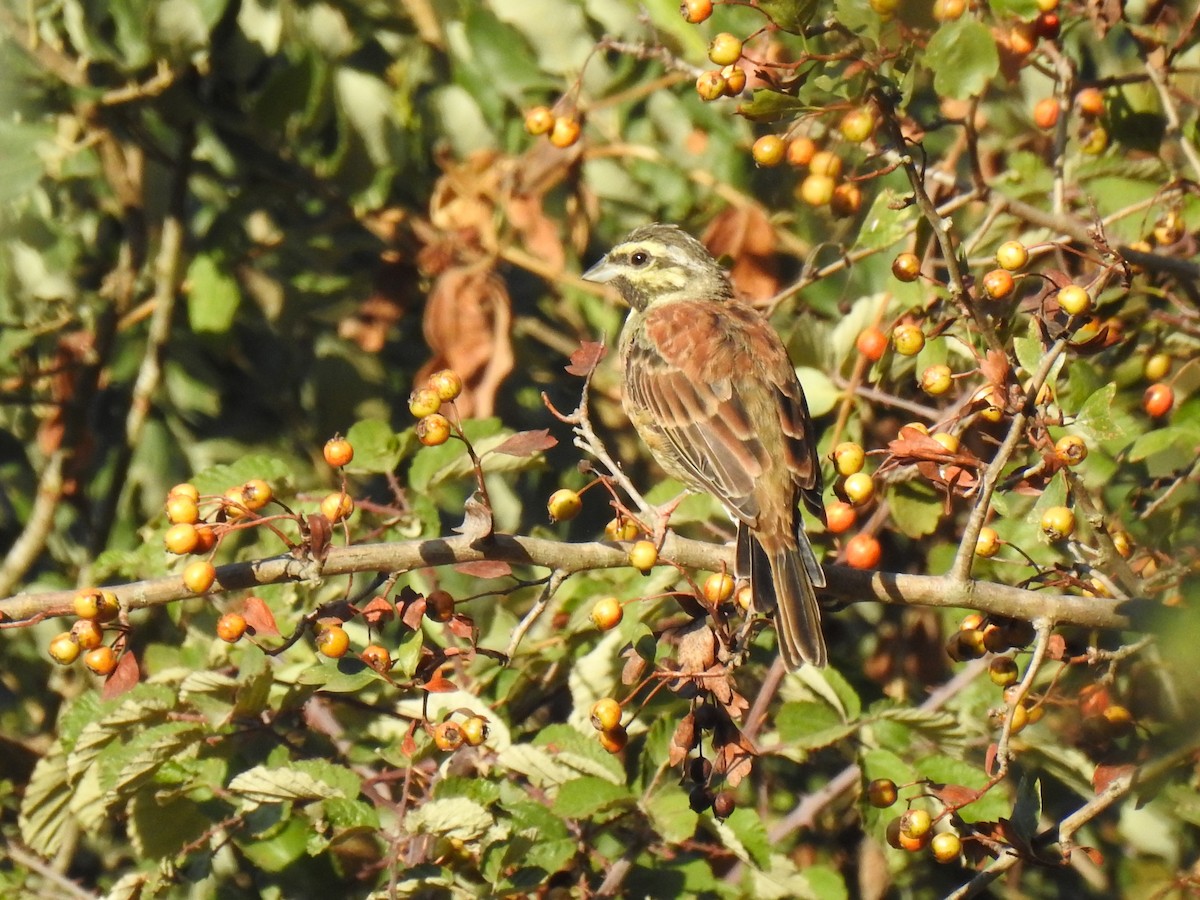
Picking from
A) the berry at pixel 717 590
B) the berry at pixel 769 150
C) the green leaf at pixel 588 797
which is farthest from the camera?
the berry at pixel 769 150

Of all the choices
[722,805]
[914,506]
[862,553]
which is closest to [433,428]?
[722,805]

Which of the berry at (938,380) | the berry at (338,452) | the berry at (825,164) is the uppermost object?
the berry at (825,164)

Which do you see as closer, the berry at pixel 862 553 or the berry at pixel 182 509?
the berry at pixel 182 509

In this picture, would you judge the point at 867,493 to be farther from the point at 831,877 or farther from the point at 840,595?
the point at 831,877

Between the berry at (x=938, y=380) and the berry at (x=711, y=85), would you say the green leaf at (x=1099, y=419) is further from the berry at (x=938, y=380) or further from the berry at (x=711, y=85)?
the berry at (x=711, y=85)

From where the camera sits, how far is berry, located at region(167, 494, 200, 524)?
2.84 metres

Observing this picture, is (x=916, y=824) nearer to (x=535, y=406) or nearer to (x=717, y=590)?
(x=717, y=590)

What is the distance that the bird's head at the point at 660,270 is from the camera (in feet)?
15.9

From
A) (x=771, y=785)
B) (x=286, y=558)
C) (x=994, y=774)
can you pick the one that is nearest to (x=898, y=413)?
(x=771, y=785)

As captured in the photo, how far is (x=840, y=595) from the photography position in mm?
3275

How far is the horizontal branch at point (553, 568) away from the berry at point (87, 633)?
0.06 meters

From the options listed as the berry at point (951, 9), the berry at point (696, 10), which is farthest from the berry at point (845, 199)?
the berry at point (696, 10)

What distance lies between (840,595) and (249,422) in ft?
9.22

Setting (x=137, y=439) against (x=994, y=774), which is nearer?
(x=994, y=774)
